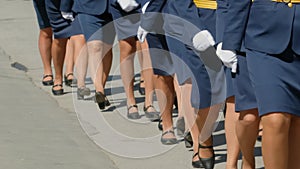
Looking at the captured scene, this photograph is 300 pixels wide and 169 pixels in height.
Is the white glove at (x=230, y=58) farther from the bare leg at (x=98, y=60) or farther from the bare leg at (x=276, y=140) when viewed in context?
the bare leg at (x=98, y=60)

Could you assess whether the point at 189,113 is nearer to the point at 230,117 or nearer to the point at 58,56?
the point at 230,117

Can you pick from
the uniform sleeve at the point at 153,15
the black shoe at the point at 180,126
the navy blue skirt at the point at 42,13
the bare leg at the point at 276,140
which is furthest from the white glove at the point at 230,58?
the navy blue skirt at the point at 42,13

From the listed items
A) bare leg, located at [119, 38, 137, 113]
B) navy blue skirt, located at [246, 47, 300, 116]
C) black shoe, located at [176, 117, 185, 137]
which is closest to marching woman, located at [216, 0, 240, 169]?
navy blue skirt, located at [246, 47, 300, 116]

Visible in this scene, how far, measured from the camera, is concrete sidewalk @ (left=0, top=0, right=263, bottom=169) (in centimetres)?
685

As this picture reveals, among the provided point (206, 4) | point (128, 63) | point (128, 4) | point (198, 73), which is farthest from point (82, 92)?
point (206, 4)

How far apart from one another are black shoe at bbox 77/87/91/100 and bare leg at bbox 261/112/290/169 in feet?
13.2

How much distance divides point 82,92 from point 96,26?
2.75 ft

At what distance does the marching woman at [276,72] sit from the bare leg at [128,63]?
3100 mm

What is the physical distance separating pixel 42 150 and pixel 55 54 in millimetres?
2367

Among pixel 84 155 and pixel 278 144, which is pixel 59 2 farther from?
pixel 278 144

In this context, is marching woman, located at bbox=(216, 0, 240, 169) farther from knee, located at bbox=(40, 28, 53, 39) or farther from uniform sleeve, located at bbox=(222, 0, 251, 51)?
knee, located at bbox=(40, 28, 53, 39)

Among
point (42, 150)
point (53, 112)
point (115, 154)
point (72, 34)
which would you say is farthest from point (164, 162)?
point (72, 34)

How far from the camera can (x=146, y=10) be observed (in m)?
7.16

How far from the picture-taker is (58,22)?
356 inches
